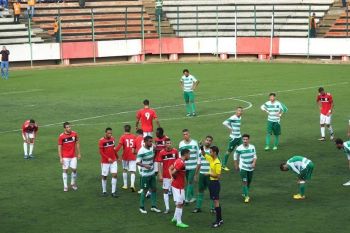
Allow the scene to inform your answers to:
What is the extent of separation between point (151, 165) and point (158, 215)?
1.34m

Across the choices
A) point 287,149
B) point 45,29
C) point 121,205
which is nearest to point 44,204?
point 121,205

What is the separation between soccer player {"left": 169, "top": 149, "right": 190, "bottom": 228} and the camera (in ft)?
70.8

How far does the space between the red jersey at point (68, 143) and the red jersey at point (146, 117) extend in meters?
5.67

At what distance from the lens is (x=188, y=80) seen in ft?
130

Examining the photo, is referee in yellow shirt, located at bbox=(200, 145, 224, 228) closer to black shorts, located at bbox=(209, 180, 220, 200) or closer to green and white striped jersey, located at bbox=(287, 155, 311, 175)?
black shorts, located at bbox=(209, 180, 220, 200)

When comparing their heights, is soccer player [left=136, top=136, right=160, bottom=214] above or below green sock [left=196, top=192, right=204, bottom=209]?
above

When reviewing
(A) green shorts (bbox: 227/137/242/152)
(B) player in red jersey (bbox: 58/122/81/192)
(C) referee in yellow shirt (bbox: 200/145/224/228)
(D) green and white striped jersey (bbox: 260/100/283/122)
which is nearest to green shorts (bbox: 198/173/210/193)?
(C) referee in yellow shirt (bbox: 200/145/224/228)

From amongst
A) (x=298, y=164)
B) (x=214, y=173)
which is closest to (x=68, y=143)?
(x=214, y=173)

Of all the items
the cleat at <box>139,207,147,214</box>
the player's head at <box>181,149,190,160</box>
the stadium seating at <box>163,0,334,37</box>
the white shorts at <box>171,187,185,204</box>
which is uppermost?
the stadium seating at <box>163,0,334,37</box>

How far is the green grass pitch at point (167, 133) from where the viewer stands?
2245 centimetres

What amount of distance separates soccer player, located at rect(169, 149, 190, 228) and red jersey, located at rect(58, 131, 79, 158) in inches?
193

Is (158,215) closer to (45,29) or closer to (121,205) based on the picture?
(121,205)

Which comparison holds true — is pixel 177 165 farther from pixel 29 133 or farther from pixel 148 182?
pixel 29 133

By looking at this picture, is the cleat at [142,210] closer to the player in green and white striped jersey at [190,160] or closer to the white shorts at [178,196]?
the player in green and white striped jersey at [190,160]
